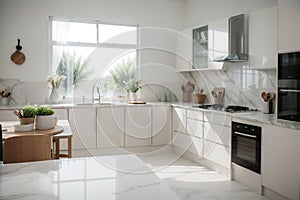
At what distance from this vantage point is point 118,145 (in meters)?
4.71

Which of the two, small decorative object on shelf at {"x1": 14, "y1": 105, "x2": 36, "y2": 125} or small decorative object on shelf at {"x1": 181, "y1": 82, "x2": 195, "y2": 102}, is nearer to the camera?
small decorative object on shelf at {"x1": 14, "y1": 105, "x2": 36, "y2": 125}

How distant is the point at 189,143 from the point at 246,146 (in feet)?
4.23

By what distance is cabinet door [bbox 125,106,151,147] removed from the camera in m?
4.74

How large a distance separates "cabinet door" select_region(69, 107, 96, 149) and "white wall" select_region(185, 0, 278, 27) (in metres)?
2.53

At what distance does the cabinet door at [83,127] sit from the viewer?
444 centimetres

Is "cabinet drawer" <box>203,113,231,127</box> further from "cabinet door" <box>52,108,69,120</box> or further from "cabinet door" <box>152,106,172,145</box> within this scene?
"cabinet door" <box>52,108,69,120</box>

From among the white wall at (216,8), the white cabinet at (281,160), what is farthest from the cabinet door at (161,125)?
the white cabinet at (281,160)

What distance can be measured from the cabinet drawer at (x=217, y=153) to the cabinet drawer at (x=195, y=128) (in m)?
0.18

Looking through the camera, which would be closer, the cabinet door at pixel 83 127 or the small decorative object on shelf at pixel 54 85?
the cabinet door at pixel 83 127

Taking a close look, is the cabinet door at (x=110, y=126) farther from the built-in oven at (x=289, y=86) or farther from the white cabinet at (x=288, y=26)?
the white cabinet at (x=288, y=26)

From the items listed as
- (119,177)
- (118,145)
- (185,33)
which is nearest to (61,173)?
(119,177)

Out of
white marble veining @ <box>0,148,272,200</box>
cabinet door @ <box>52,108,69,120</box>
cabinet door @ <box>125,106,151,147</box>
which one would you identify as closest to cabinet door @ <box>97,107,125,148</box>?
cabinet door @ <box>125,106,151,147</box>

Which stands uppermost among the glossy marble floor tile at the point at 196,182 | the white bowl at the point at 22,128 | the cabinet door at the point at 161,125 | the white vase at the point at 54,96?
the white vase at the point at 54,96

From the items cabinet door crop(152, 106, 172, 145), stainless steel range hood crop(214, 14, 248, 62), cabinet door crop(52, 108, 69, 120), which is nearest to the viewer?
stainless steel range hood crop(214, 14, 248, 62)
